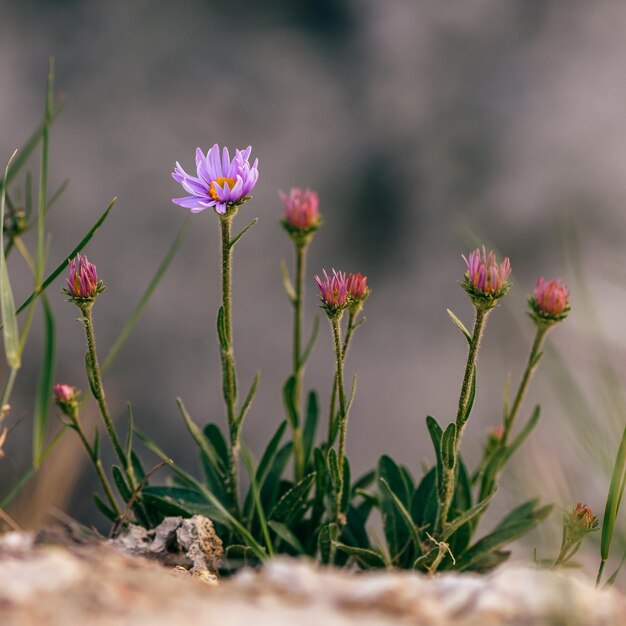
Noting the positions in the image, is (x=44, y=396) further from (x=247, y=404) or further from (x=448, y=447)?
(x=448, y=447)

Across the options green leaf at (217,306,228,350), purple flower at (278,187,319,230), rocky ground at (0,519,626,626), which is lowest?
rocky ground at (0,519,626,626)

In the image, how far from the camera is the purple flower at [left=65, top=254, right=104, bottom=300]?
979mm

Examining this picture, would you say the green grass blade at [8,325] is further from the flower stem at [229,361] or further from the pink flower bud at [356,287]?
the pink flower bud at [356,287]

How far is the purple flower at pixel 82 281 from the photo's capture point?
979 millimetres

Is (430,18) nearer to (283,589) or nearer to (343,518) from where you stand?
(343,518)

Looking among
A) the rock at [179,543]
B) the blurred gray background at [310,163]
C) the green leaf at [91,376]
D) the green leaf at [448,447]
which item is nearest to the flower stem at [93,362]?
the green leaf at [91,376]

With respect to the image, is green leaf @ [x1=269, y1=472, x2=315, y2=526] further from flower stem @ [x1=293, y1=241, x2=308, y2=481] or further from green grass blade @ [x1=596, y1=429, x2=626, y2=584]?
green grass blade @ [x1=596, y1=429, x2=626, y2=584]

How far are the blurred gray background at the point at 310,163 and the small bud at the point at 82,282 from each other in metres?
1.27

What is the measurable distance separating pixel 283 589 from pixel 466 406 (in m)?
0.39

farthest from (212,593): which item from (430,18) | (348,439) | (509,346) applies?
(430,18)

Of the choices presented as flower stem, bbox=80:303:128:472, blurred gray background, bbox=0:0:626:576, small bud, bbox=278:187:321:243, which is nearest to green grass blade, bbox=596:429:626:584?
small bud, bbox=278:187:321:243

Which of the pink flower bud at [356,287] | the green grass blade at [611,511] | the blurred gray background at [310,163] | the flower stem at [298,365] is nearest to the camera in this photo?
the green grass blade at [611,511]

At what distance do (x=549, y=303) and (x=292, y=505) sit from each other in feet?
1.42

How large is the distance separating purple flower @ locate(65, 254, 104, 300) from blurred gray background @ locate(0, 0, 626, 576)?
1.27 metres
